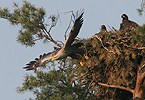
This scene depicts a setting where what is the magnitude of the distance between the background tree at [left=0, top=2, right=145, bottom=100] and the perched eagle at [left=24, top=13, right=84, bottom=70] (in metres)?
0.19

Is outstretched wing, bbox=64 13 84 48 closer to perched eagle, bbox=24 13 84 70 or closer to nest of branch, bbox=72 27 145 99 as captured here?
perched eagle, bbox=24 13 84 70

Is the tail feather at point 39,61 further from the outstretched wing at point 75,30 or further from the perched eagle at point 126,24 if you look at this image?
the perched eagle at point 126,24

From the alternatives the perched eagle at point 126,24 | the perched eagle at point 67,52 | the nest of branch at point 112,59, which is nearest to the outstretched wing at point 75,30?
A: the perched eagle at point 67,52

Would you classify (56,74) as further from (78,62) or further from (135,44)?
(135,44)

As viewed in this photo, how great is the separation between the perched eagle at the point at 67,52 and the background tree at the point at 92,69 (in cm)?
19

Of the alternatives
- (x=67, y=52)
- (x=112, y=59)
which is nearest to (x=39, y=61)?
(x=67, y=52)

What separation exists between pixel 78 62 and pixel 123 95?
1.30m

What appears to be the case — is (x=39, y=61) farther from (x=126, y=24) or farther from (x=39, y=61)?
(x=126, y=24)

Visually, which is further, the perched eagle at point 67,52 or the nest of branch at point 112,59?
the perched eagle at point 67,52

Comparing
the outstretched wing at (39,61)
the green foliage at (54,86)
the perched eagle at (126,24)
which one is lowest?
the green foliage at (54,86)

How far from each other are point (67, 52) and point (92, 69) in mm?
688

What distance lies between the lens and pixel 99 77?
42.8ft

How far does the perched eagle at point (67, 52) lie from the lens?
1272 cm

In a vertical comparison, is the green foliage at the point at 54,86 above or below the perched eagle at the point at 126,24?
below
